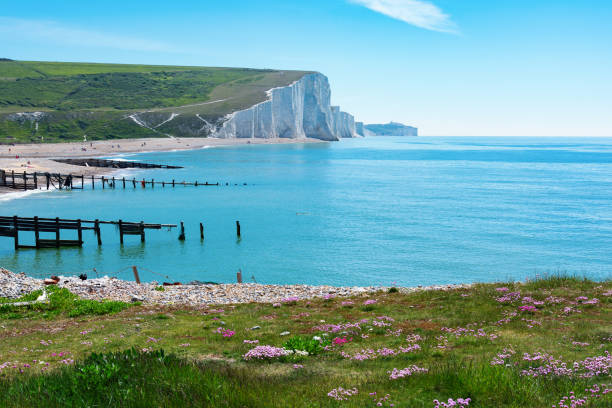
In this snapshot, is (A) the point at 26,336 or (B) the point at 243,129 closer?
(A) the point at 26,336

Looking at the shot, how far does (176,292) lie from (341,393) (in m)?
15.5

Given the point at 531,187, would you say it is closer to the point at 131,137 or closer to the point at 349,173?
the point at 349,173

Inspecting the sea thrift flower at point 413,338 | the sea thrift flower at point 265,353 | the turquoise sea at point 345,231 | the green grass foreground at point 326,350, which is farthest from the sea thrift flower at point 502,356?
the turquoise sea at point 345,231

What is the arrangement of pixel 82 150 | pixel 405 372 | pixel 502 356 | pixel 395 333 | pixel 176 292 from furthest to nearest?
pixel 82 150, pixel 176 292, pixel 395 333, pixel 502 356, pixel 405 372

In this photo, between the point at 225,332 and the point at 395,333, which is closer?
the point at 395,333

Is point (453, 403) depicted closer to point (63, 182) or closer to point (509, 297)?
point (509, 297)

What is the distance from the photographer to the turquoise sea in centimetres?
3306

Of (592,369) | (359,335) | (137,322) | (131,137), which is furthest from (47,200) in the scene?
(131,137)

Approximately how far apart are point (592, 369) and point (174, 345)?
8.96 metres

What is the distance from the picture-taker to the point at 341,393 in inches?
281

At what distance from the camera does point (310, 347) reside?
34.9ft

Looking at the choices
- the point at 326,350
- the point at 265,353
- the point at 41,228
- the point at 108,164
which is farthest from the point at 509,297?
the point at 108,164

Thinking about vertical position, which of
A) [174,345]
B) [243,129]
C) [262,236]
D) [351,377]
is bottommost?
[262,236]

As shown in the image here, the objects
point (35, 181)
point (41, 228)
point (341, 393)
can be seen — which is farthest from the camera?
point (35, 181)
